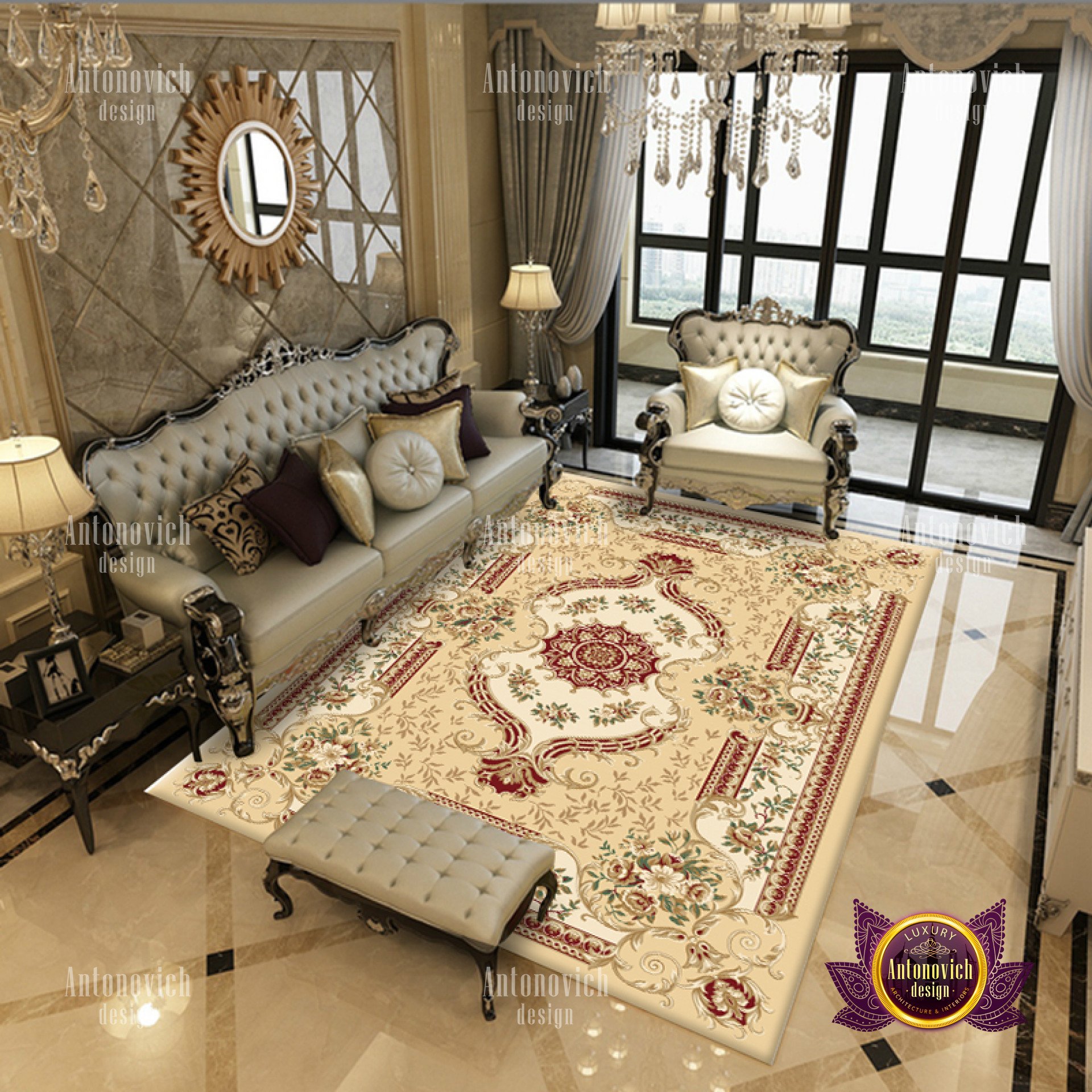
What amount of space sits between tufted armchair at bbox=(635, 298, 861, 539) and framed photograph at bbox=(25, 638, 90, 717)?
10.5ft

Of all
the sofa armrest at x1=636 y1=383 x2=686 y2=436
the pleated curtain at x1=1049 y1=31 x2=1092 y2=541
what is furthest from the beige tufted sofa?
the pleated curtain at x1=1049 y1=31 x2=1092 y2=541

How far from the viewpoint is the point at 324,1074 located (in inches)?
103

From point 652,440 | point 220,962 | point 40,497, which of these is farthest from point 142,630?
point 652,440

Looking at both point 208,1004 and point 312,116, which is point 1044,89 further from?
point 208,1004

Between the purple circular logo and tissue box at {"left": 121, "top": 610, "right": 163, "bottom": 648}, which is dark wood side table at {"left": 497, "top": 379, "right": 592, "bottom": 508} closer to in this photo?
tissue box at {"left": 121, "top": 610, "right": 163, "bottom": 648}

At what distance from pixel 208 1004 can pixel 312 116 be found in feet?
12.9

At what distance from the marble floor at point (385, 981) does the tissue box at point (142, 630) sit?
1.69ft

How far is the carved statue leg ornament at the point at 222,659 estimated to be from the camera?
140 inches

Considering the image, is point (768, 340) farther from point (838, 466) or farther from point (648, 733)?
point (648, 733)

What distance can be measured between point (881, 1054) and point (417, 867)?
4.52ft

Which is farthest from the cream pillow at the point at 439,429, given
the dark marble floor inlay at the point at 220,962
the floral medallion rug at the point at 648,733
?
the dark marble floor inlay at the point at 220,962

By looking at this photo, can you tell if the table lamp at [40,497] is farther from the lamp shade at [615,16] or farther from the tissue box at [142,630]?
the lamp shade at [615,16]

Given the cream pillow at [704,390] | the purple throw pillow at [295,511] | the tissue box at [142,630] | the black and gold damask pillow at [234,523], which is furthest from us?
the cream pillow at [704,390]

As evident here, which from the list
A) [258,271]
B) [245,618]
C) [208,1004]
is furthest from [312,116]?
[208,1004]
